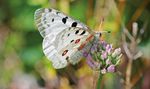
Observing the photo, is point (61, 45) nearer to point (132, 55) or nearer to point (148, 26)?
→ point (132, 55)

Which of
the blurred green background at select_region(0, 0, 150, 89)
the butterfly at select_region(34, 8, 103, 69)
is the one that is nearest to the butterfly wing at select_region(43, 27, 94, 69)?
the butterfly at select_region(34, 8, 103, 69)

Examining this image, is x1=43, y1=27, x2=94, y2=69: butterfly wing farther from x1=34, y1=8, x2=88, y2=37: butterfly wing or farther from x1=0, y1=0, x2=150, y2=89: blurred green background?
x1=0, y1=0, x2=150, y2=89: blurred green background

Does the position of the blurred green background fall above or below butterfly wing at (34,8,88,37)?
below

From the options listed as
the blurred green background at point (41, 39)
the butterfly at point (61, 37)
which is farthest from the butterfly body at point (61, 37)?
the blurred green background at point (41, 39)

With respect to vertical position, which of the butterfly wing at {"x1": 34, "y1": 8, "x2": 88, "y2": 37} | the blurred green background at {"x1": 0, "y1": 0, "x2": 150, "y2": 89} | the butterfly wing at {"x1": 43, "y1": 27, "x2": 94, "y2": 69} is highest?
the butterfly wing at {"x1": 34, "y1": 8, "x2": 88, "y2": 37}

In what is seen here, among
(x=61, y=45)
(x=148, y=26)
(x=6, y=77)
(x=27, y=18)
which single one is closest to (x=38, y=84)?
(x=6, y=77)

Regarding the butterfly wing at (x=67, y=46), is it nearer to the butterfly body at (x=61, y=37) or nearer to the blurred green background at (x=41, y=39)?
the butterfly body at (x=61, y=37)
